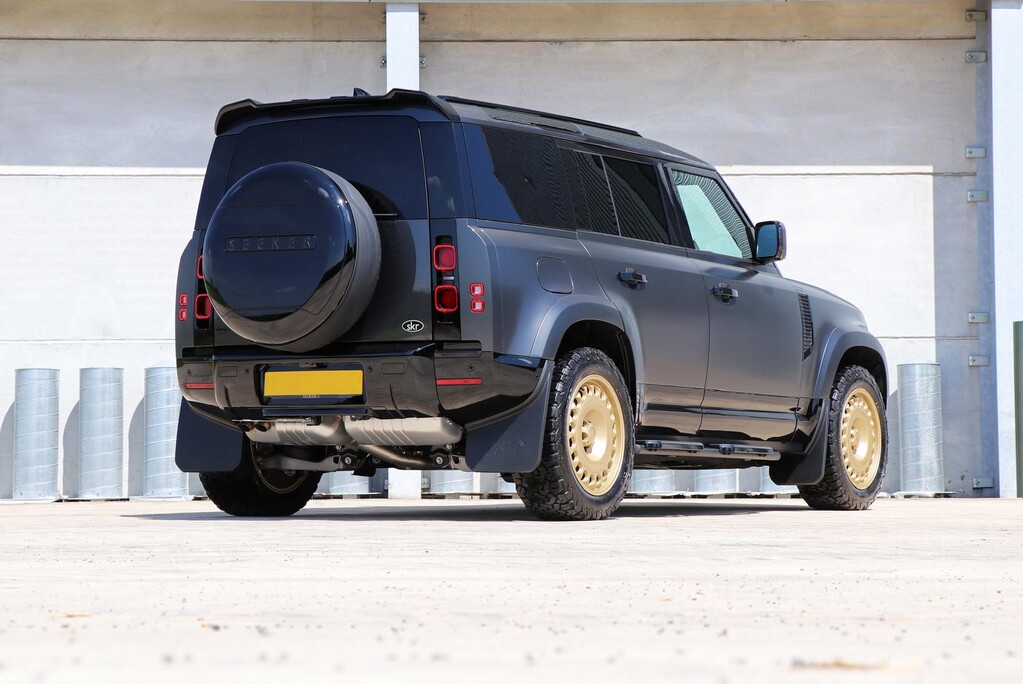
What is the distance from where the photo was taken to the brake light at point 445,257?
7.47 meters

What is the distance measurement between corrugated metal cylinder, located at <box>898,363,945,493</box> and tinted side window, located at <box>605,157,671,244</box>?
15.5 feet

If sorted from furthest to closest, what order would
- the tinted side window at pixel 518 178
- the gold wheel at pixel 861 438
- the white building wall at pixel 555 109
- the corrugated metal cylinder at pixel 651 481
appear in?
the white building wall at pixel 555 109 → the corrugated metal cylinder at pixel 651 481 → the gold wheel at pixel 861 438 → the tinted side window at pixel 518 178

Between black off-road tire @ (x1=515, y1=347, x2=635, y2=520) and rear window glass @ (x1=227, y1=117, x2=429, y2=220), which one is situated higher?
rear window glass @ (x1=227, y1=117, x2=429, y2=220)

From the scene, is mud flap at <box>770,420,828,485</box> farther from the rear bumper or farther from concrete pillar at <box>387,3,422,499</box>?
concrete pillar at <box>387,3,422,499</box>

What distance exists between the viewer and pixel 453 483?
12430mm

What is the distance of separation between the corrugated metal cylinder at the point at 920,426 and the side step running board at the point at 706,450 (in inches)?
144

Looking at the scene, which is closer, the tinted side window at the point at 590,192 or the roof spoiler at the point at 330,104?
the roof spoiler at the point at 330,104

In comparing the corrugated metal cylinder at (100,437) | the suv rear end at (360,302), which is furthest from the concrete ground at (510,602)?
the corrugated metal cylinder at (100,437)

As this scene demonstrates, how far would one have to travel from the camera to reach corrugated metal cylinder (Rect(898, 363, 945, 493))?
1287 centimetres

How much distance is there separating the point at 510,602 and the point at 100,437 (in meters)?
8.72

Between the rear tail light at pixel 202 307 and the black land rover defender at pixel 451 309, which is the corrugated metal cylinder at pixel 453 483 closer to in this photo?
the black land rover defender at pixel 451 309

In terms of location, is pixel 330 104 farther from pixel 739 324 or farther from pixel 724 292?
pixel 739 324

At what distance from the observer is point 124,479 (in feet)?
41.5

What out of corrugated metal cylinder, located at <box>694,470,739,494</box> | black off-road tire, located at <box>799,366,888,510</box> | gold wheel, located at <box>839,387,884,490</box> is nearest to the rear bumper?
black off-road tire, located at <box>799,366,888,510</box>
